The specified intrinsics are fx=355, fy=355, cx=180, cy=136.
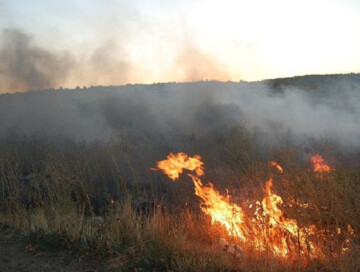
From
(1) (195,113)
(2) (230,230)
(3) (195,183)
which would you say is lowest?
(2) (230,230)

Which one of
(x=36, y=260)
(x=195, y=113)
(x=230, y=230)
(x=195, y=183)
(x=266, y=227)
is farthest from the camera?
(x=195, y=113)

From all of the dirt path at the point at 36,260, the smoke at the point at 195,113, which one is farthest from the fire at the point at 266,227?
the smoke at the point at 195,113

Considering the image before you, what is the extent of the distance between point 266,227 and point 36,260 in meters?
2.70

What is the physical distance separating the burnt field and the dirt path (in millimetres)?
80

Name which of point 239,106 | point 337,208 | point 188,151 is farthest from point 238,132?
point 337,208

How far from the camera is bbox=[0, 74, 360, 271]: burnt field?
13.1 ft

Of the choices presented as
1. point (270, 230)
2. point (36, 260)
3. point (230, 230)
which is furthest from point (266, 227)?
point (36, 260)

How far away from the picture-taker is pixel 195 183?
4727 millimetres

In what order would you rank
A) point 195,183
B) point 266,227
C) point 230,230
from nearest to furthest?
point 266,227, point 230,230, point 195,183

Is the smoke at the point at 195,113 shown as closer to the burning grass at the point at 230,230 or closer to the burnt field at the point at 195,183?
the burnt field at the point at 195,183

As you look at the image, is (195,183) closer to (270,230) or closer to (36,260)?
(270,230)

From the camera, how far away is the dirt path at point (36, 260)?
12.5 feet

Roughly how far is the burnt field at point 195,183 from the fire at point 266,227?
0.05 feet

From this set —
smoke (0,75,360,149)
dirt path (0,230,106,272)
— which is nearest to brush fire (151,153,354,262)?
dirt path (0,230,106,272)
